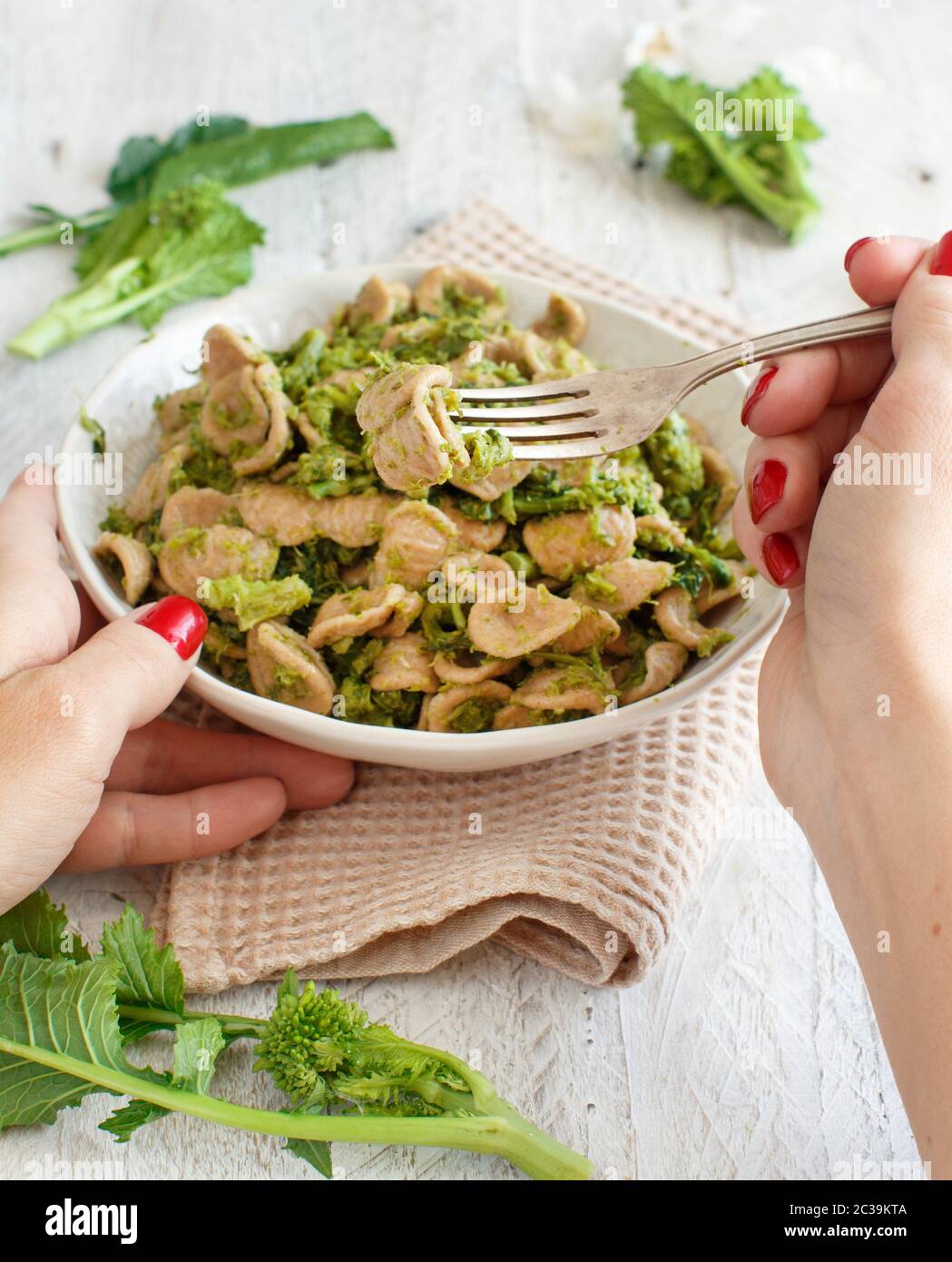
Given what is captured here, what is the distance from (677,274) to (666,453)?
5.28 feet

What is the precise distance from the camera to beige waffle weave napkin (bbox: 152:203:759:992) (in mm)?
2459

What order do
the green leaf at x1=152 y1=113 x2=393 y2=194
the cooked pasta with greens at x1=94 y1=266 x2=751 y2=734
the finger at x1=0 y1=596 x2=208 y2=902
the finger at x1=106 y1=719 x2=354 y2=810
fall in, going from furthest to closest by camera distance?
the green leaf at x1=152 y1=113 x2=393 y2=194 → the finger at x1=106 y1=719 x2=354 y2=810 → the cooked pasta with greens at x1=94 y1=266 x2=751 y2=734 → the finger at x1=0 y1=596 x2=208 y2=902

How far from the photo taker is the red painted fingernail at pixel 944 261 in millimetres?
2371

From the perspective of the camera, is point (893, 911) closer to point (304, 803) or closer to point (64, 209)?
point (304, 803)

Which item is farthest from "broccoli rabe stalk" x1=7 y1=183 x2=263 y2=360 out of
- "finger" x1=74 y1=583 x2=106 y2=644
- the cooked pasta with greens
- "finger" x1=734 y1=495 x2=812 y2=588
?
"finger" x1=734 y1=495 x2=812 y2=588

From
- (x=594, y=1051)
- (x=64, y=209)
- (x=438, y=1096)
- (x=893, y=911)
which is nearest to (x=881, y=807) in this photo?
(x=893, y=911)

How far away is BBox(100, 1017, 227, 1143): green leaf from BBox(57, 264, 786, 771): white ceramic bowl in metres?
0.58

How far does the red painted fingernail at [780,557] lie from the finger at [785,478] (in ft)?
0.08

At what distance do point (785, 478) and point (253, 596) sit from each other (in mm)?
1113

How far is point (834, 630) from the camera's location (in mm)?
2293

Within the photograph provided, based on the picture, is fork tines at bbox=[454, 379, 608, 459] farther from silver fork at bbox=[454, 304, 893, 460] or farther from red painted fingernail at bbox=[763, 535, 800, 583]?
red painted fingernail at bbox=[763, 535, 800, 583]

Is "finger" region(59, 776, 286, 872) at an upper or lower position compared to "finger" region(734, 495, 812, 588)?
lower

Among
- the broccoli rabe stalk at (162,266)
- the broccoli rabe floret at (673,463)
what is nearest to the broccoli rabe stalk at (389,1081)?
the broccoli rabe floret at (673,463)

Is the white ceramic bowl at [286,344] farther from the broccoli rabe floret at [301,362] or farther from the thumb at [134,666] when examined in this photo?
the broccoli rabe floret at [301,362]
